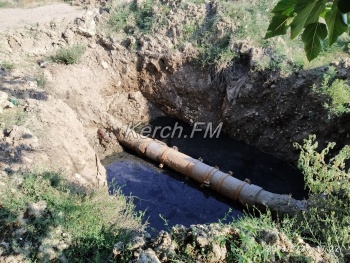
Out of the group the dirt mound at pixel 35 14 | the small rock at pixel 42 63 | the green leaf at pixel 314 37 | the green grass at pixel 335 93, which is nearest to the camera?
the green leaf at pixel 314 37

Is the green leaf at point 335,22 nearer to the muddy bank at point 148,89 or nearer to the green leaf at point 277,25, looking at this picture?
A: the green leaf at point 277,25

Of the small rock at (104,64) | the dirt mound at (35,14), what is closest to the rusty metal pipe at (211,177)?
the small rock at (104,64)

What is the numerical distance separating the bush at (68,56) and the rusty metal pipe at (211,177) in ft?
6.70

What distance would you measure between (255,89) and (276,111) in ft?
2.14

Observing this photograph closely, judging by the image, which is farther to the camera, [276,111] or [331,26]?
[276,111]

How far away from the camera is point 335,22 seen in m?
1.19

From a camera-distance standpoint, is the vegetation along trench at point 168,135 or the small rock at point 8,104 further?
the small rock at point 8,104

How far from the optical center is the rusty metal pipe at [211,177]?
5863 mm

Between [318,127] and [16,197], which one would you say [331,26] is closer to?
[16,197]

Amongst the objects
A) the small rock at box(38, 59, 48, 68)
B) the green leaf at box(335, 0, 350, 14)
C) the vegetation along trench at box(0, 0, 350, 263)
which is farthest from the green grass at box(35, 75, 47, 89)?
the green leaf at box(335, 0, 350, 14)

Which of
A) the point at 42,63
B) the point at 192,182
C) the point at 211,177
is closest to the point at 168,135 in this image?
the point at 192,182

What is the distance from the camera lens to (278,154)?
7652mm

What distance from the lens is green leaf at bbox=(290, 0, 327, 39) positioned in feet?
3.82

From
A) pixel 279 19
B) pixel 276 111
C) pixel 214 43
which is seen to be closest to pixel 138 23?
pixel 214 43
